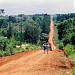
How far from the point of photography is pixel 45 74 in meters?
21.2

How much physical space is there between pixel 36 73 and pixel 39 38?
88476mm

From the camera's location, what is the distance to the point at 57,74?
70.4 feet

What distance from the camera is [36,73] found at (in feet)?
70.5

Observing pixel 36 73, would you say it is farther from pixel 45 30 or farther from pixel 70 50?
pixel 45 30

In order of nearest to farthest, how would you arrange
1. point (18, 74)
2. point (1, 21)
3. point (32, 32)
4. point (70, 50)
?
1. point (18, 74)
2. point (70, 50)
3. point (32, 32)
4. point (1, 21)

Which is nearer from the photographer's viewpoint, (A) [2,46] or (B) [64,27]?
(A) [2,46]

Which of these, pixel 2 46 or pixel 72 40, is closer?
pixel 2 46

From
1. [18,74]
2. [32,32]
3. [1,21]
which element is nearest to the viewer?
[18,74]

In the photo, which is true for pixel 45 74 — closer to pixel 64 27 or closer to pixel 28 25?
pixel 64 27

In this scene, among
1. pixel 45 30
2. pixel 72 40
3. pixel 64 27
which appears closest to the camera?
pixel 72 40

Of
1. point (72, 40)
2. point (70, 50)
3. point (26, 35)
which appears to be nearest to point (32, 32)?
point (26, 35)

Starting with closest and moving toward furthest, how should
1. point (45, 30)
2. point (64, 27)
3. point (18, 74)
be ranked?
point (18, 74) → point (64, 27) → point (45, 30)

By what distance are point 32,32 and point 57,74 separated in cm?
8349

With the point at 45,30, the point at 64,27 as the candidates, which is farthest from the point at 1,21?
the point at 64,27
